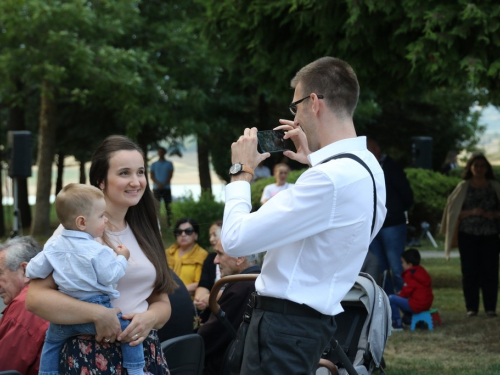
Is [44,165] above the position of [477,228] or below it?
above

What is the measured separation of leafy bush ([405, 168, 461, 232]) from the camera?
63.0 ft

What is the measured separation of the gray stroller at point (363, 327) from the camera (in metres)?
4.16

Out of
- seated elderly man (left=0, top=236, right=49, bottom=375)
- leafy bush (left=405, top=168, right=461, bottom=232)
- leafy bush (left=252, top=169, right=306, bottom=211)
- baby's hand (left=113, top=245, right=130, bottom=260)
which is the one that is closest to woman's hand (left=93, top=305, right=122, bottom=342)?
baby's hand (left=113, top=245, right=130, bottom=260)

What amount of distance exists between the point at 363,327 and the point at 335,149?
178 cm

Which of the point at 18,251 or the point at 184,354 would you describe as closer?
the point at 184,354

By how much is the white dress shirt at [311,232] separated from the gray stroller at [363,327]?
115cm

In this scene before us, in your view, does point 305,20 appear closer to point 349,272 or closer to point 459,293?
point 459,293

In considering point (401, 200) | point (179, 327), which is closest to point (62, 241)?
point (179, 327)

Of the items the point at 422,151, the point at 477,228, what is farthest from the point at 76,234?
the point at 422,151

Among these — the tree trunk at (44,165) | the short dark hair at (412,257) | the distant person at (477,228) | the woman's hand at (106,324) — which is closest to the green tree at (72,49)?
the tree trunk at (44,165)

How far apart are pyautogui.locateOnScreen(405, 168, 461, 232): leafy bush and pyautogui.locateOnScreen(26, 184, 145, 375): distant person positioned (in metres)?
16.2

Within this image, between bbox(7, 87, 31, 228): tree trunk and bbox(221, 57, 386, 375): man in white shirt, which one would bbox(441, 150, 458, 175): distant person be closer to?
bbox(7, 87, 31, 228): tree trunk

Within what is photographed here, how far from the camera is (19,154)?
1736cm

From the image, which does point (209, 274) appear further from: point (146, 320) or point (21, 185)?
point (21, 185)
